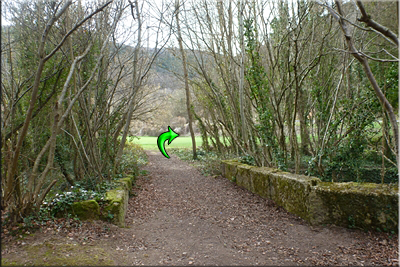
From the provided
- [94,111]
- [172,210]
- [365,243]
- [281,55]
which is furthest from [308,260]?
[281,55]

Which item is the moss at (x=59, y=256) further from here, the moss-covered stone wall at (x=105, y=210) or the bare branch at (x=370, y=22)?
the bare branch at (x=370, y=22)

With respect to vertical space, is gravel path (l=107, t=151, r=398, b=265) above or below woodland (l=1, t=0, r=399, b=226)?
below

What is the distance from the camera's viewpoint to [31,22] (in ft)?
13.4

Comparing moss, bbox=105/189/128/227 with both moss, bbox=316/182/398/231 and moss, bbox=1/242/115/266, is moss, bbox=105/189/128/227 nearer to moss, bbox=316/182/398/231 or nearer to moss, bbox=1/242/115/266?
moss, bbox=1/242/115/266

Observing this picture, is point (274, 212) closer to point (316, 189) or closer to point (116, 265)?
point (316, 189)

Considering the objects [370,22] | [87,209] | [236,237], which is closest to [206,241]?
[236,237]

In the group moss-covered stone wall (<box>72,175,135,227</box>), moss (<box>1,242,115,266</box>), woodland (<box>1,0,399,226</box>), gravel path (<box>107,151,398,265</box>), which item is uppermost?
woodland (<box>1,0,399,226</box>)

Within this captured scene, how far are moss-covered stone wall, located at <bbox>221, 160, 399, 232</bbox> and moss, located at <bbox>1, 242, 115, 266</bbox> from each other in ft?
8.45

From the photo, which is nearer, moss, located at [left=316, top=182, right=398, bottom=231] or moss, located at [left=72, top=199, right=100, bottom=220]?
moss, located at [left=316, top=182, right=398, bottom=231]

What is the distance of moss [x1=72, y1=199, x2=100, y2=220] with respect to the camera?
3479 mm

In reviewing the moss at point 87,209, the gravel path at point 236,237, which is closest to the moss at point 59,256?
the gravel path at point 236,237

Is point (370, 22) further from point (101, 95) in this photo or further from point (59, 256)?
point (101, 95)

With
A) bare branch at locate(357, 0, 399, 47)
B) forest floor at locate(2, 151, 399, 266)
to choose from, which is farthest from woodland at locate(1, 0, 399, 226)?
forest floor at locate(2, 151, 399, 266)

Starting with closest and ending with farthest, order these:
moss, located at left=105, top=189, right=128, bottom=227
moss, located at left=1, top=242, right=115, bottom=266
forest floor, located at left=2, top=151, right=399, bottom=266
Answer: moss, located at left=1, top=242, right=115, bottom=266 < forest floor, located at left=2, top=151, right=399, bottom=266 < moss, located at left=105, top=189, right=128, bottom=227
